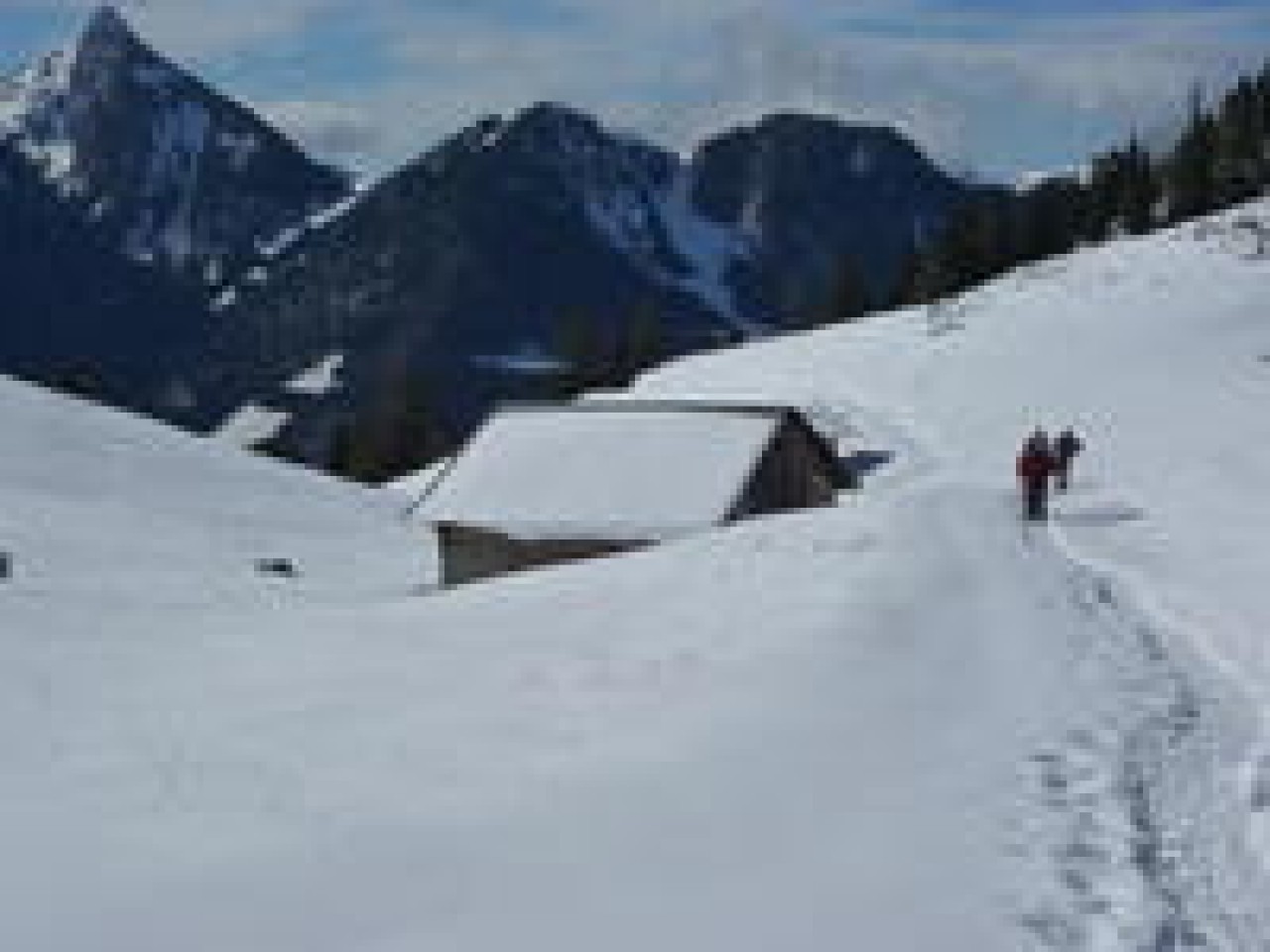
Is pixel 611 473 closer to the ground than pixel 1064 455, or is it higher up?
higher up

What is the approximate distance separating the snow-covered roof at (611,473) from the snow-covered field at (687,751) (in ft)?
16.6

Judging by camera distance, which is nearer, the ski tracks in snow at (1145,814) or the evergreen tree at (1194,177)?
the ski tracks in snow at (1145,814)

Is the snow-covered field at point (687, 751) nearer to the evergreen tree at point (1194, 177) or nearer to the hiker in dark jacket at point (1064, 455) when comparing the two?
the hiker in dark jacket at point (1064, 455)

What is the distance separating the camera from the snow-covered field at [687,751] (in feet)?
48.3

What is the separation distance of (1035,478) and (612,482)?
9.23 metres

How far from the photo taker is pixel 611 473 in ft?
158

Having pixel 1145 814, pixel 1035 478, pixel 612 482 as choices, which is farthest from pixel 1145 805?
pixel 612 482

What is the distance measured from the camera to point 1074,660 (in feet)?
85.0

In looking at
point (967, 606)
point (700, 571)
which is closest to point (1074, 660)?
point (967, 606)

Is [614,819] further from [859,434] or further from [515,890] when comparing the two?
[859,434]

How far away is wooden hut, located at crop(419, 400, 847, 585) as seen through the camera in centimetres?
4628

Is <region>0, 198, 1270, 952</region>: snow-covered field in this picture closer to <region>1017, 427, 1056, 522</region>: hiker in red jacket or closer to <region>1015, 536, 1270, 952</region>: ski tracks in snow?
<region>1015, 536, 1270, 952</region>: ski tracks in snow

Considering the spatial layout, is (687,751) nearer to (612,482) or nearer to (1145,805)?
(1145,805)

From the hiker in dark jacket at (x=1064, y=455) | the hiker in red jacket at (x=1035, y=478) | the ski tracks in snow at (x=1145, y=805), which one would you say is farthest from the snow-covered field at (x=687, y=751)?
the hiker in dark jacket at (x=1064, y=455)
